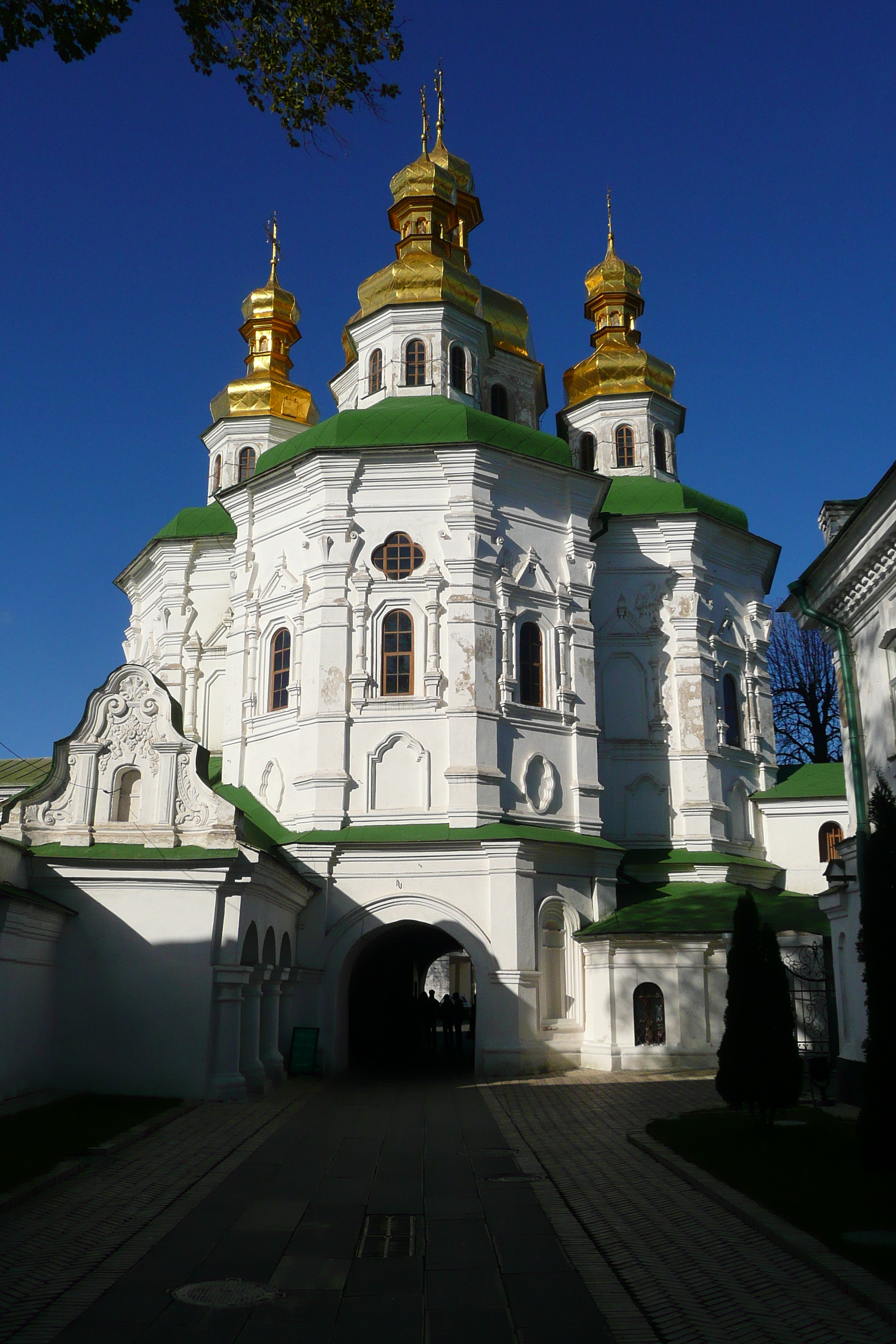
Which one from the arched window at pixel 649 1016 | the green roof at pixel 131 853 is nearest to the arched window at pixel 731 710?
the arched window at pixel 649 1016

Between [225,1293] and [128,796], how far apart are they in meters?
12.7

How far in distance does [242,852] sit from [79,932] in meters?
2.58

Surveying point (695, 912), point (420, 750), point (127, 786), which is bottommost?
point (695, 912)

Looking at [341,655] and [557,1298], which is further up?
[341,655]

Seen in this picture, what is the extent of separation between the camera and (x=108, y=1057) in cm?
1652

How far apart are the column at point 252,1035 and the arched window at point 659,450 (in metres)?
20.7

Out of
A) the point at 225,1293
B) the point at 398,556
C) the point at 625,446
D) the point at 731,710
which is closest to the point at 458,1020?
the point at 731,710

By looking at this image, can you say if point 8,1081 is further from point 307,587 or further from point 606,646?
point 606,646

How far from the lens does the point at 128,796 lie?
18578mm

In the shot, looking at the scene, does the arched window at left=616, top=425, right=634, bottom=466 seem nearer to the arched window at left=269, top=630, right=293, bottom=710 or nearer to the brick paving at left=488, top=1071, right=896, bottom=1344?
the arched window at left=269, top=630, right=293, bottom=710

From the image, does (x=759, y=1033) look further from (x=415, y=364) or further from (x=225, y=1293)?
(x=415, y=364)

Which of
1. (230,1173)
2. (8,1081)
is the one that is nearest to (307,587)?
(8,1081)

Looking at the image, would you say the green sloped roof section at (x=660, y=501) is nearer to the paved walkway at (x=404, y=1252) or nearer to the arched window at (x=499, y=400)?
the arched window at (x=499, y=400)

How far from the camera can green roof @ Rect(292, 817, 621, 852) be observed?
22.1 m
